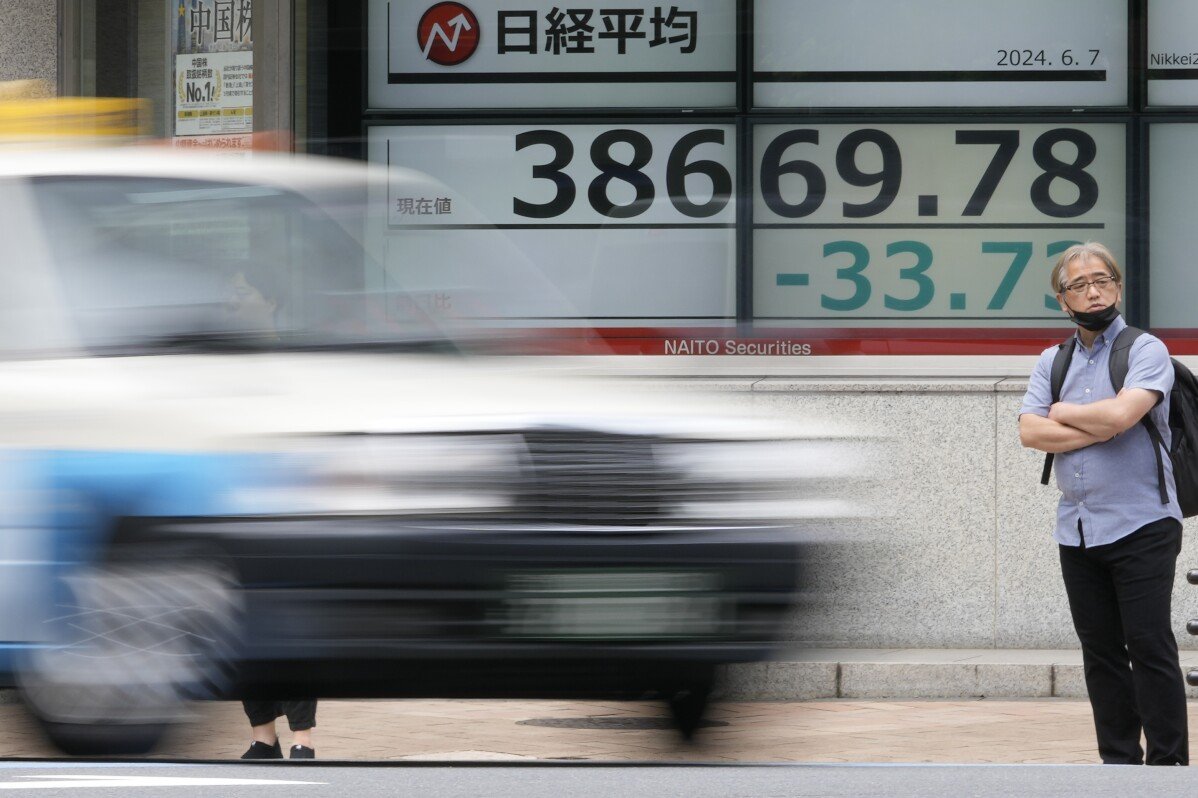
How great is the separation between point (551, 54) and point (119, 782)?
685 centimetres

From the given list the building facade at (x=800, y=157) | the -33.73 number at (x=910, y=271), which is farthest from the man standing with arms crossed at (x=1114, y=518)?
the -33.73 number at (x=910, y=271)

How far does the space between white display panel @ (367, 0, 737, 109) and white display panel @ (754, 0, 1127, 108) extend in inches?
11.8

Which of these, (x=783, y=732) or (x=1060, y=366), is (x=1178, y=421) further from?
(x=783, y=732)

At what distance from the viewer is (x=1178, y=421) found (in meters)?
5.46

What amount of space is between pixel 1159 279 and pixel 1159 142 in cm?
73

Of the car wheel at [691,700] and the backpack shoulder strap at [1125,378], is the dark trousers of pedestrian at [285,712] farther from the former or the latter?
the backpack shoulder strap at [1125,378]

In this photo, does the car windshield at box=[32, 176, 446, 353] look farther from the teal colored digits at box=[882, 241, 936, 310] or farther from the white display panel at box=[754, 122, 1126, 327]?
the teal colored digits at box=[882, 241, 936, 310]

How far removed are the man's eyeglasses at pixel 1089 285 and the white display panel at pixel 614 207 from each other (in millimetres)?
4276

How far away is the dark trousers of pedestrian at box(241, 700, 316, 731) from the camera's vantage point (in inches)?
216

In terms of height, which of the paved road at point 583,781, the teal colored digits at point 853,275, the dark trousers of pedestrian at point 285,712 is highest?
the teal colored digits at point 853,275

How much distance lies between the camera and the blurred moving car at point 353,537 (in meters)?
3.96

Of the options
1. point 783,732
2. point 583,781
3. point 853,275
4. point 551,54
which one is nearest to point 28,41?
point 551,54

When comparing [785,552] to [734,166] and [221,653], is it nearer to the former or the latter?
[221,653]

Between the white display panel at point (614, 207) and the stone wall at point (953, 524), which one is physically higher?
the white display panel at point (614, 207)
